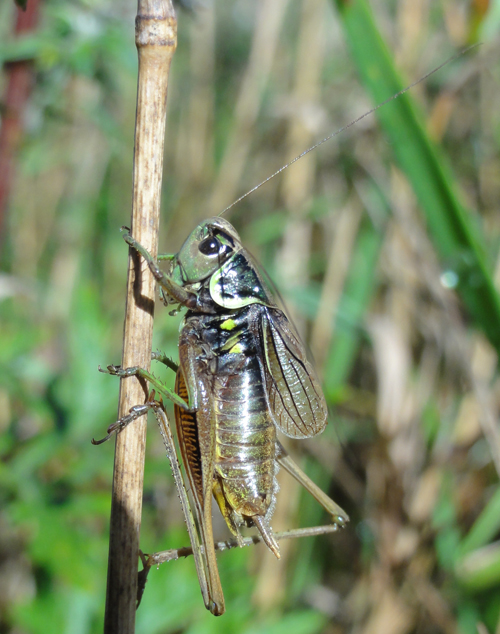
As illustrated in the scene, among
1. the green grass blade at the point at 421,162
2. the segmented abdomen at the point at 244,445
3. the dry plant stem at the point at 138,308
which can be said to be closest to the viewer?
the dry plant stem at the point at 138,308

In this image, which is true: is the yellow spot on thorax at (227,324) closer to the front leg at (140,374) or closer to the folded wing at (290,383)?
the folded wing at (290,383)

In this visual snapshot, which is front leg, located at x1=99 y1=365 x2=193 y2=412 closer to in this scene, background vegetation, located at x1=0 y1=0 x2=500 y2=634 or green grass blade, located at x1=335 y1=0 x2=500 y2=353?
background vegetation, located at x1=0 y1=0 x2=500 y2=634

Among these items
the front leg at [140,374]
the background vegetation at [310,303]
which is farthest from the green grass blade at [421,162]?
the front leg at [140,374]

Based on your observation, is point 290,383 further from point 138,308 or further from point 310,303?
point 310,303

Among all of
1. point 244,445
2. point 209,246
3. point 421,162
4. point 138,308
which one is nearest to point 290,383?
point 244,445

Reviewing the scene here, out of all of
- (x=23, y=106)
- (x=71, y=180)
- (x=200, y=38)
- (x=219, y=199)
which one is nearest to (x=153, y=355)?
(x=23, y=106)

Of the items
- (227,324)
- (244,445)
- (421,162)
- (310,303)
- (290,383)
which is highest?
(421,162)

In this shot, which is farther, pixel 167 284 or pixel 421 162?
pixel 421 162

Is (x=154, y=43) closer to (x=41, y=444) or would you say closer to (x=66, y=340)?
(x=41, y=444)
